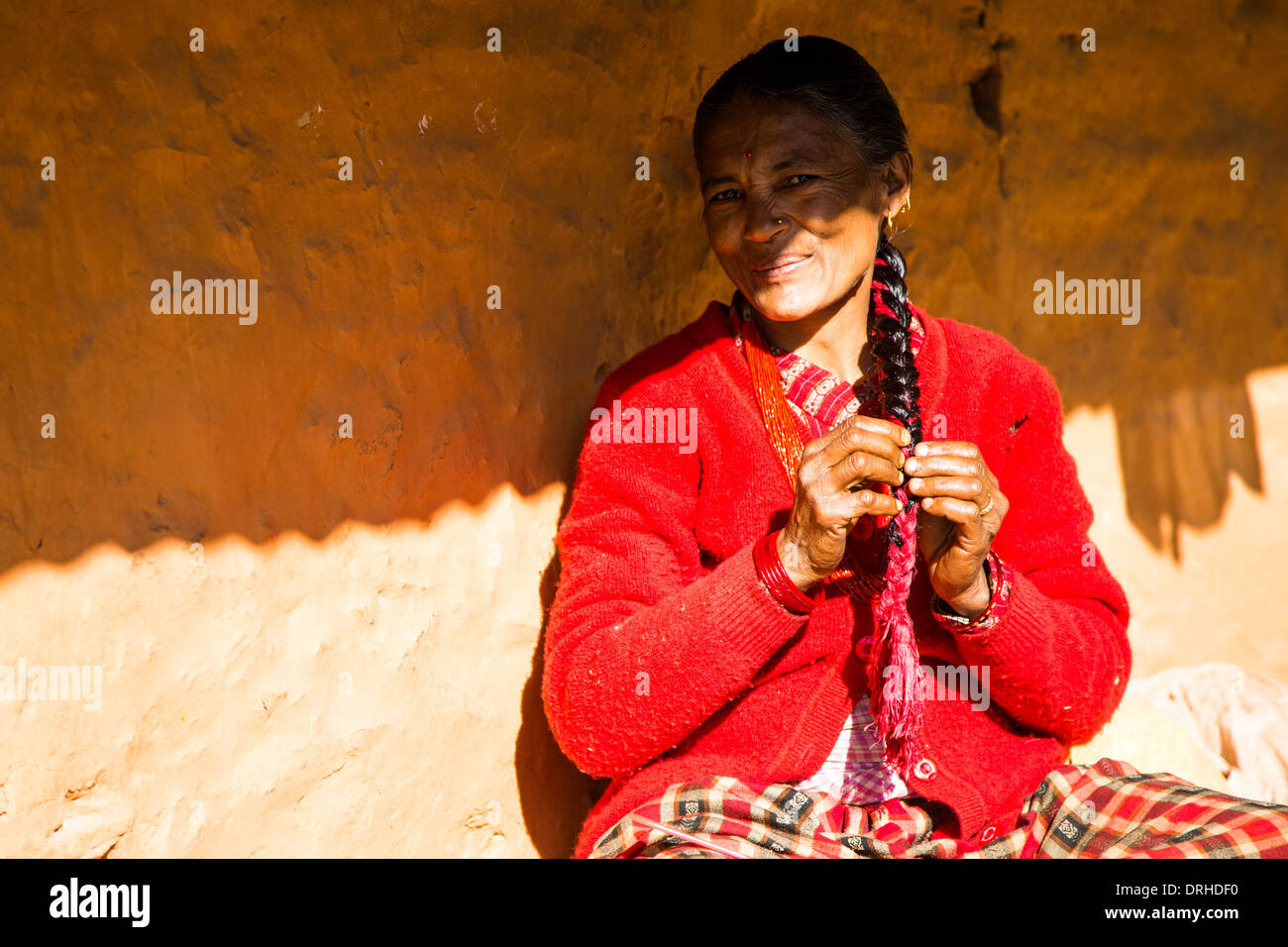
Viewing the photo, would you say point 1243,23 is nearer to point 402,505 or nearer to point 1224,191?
point 1224,191

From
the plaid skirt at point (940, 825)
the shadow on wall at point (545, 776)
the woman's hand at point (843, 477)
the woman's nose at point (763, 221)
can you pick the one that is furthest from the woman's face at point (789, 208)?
the plaid skirt at point (940, 825)

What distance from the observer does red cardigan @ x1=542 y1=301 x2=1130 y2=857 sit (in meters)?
1.97

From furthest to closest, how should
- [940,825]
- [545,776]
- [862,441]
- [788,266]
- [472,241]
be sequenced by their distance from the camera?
1. [545,776]
2. [472,241]
3. [788,266]
4. [940,825]
5. [862,441]

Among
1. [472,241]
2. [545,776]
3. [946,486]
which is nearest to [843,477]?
[946,486]

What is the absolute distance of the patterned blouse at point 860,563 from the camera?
78.5 inches

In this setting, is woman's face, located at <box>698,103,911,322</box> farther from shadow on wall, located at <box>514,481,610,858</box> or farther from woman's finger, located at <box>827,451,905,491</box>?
shadow on wall, located at <box>514,481,610,858</box>

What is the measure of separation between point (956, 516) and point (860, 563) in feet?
0.94

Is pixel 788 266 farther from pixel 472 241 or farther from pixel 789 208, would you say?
pixel 472 241

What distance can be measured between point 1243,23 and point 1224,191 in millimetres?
443

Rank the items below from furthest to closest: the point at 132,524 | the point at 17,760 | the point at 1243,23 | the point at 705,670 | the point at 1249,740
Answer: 1. the point at 1243,23
2. the point at 1249,740
3. the point at 705,670
4. the point at 132,524
5. the point at 17,760

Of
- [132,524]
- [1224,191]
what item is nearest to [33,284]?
[132,524]

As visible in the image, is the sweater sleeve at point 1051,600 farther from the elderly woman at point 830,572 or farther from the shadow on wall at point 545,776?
the shadow on wall at point 545,776

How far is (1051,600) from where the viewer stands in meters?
2.15
